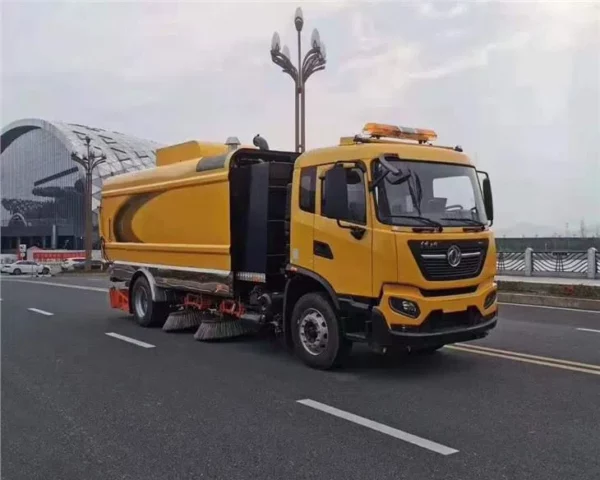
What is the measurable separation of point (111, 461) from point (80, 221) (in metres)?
104

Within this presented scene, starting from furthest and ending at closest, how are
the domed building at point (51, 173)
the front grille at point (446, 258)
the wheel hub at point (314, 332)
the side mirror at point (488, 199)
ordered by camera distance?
the domed building at point (51, 173) → the side mirror at point (488, 199) → the wheel hub at point (314, 332) → the front grille at point (446, 258)

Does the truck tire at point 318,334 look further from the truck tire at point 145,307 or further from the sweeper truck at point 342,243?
the truck tire at point 145,307

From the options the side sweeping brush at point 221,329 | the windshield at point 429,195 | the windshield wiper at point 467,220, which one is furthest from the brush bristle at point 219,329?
the windshield wiper at point 467,220

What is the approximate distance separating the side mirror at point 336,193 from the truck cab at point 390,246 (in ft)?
0.04

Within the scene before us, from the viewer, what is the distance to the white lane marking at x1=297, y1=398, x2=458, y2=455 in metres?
4.54

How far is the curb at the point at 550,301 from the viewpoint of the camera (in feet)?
45.1

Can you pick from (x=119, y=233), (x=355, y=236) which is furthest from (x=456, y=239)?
(x=119, y=233)

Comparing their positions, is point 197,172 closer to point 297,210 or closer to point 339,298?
point 297,210

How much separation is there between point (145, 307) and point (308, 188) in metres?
5.30

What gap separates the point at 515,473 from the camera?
160 inches

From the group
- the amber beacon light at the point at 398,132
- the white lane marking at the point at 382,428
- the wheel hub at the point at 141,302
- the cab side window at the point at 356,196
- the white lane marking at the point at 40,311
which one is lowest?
the white lane marking at the point at 40,311

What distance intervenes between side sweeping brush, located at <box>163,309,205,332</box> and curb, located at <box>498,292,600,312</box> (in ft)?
28.6

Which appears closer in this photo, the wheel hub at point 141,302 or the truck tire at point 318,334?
the truck tire at point 318,334

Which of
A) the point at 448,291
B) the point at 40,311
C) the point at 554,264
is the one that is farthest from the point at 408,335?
the point at 554,264
